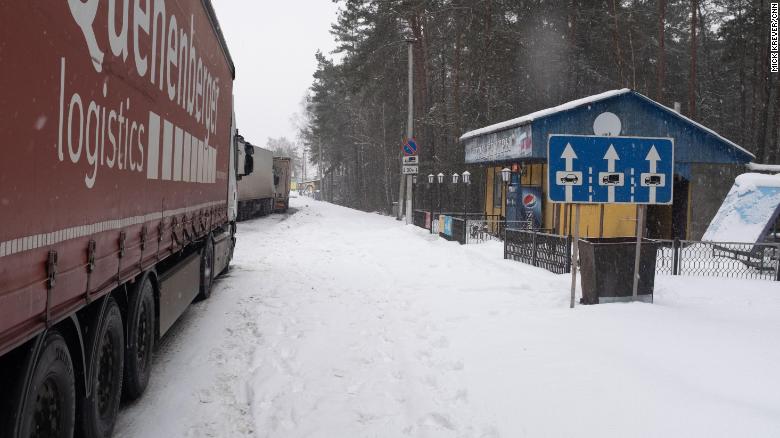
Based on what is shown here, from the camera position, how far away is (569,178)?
8586 millimetres

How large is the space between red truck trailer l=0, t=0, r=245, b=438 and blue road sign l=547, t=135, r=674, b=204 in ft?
16.9

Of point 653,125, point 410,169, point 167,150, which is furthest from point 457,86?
point 167,150

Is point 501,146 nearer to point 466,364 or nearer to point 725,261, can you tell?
point 725,261

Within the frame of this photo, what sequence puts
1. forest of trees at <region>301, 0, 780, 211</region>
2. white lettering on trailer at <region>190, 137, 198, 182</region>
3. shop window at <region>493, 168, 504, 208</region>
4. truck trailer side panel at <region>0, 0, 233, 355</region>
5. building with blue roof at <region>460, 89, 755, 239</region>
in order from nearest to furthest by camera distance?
1. truck trailer side panel at <region>0, 0, 233, 355</region>
2. white lettering on trailer at <region>190, 137, 198, 182</region>
3. building with blue roof at <region>460, 89, 755, 239</region>
4. shop window at <region>493, 168, 504, 208</region>
5. forest of trees at <region>301, 0, 780, 211</region>

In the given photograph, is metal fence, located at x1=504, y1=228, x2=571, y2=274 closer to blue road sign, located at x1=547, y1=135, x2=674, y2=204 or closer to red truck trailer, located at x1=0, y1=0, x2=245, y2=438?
blue road sign, located at x1=547, y1=135, x2=674, y2=204

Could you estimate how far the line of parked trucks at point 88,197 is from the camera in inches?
106

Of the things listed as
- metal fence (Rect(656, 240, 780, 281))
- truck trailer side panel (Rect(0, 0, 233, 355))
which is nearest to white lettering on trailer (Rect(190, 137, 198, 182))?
truck trailer side panel (Rect(0, 0, 233, 355))

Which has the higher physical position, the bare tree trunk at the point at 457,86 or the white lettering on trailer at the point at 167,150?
the bare tree trunk at the point at 457,86

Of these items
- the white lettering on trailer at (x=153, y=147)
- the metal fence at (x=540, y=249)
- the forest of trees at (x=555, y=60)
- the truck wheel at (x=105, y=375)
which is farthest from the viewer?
the forest of trees at (x=555, y=60)

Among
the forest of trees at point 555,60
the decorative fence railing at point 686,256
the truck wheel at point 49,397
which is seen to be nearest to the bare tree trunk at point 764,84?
the forest of trees at point 555,60

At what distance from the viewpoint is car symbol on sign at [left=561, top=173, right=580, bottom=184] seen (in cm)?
858

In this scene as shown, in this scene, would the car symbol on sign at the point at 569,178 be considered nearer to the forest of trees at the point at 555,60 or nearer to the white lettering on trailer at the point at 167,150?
the white lettering on trailer at the point at 167,150

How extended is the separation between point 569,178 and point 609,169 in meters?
0.65

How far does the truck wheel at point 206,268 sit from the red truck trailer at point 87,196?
249 centimetres
